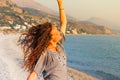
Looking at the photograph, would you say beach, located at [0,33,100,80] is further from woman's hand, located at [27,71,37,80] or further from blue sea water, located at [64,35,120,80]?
woman's hand, located at [27,71,37,80]

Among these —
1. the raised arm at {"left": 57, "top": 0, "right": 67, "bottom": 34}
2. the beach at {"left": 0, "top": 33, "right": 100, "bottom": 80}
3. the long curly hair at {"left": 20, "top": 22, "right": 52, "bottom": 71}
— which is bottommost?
the beach at {"left": 0, "top": 33, "right": 100, "bottom": 80}

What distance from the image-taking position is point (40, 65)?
13.6 ft

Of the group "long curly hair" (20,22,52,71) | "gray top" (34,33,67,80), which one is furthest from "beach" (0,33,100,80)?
"gray top" (34,33,67,80)

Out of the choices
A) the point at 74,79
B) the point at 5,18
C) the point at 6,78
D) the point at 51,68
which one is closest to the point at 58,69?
the point at 51,68

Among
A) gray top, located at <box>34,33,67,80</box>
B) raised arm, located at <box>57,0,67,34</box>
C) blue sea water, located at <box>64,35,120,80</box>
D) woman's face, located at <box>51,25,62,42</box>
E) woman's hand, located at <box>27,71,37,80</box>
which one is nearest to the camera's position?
woman's hand, located at <box>27,71,37,80</box>

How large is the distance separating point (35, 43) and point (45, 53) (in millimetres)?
170

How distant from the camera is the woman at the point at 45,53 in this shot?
4.18 m

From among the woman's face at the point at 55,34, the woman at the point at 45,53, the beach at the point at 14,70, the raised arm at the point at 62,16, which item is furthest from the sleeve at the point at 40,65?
the beach at the point at 14,70

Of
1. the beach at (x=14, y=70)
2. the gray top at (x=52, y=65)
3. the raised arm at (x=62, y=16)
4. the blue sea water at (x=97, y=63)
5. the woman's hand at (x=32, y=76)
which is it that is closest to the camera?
the woman's hand at (x=32, y=76)

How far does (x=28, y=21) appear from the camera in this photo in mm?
178000

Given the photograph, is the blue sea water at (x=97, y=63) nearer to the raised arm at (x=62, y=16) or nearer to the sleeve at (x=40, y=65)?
the raised arm at (x=62, y=16)

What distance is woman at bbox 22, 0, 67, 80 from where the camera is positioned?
4180mm

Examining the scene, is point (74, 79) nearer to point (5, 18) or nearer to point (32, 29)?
point (32, 29)

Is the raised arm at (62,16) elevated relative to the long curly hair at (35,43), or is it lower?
elevated
